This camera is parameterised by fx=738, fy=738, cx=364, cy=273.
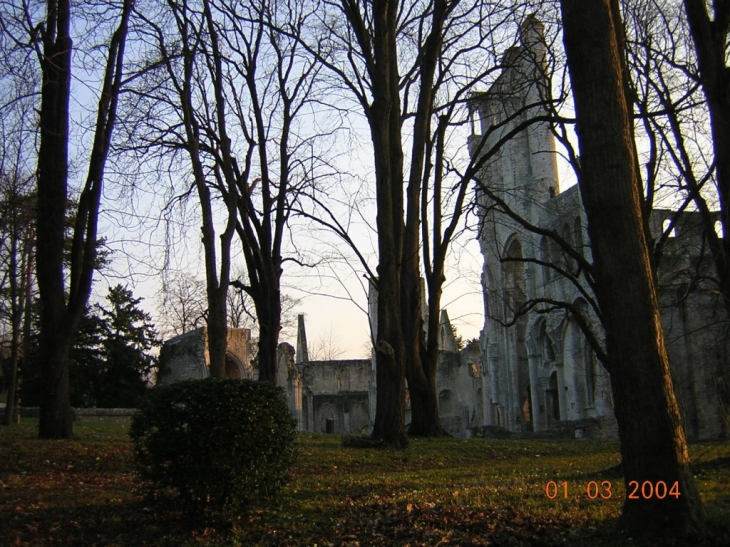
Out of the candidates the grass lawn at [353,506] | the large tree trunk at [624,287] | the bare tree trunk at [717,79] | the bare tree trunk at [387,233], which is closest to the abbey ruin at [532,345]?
the bare tree trunk at [387,233]

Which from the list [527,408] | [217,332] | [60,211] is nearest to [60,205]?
[60,211]

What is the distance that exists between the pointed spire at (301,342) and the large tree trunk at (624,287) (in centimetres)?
5463

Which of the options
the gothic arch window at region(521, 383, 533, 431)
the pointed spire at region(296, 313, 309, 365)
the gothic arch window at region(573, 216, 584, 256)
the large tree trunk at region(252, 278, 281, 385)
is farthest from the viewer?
the pointed spire at region(296, 313, 309, 365)

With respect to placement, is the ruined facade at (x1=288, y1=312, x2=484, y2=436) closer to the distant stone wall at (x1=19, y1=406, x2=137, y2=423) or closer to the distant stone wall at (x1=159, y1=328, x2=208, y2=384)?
the distant stone wall at (x1=159, y1=328, x2=208, y2=384)

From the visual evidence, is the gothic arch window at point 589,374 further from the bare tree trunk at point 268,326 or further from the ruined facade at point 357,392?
the bare tree trunk at point 268,326

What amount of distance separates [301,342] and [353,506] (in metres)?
54.5

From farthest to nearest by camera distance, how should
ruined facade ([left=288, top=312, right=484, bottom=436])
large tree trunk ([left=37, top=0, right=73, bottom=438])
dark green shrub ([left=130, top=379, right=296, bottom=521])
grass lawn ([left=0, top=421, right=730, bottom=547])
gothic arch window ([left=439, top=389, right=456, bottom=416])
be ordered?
gothic arch window ([left=439, top=389, right=456, bottom=416]) → ruined facade ([left=288, top=312, right=484, bottom=436]) → large tree trunk ([left=37, top=0, right=73, bottom=438]) → dark green shrub ([left=130, top=379, right=296, bottom=521]) → grass lawn ([left=0, top=421, right=730, bottom=547])

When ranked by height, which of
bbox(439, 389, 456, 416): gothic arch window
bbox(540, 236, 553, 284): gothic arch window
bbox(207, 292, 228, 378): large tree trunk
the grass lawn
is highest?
bbox(540, 236, 553, 284): gothic arch window

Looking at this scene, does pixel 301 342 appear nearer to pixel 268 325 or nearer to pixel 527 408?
pixel 527 408

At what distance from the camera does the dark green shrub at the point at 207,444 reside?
6.26 m

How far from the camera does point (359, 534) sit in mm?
6250

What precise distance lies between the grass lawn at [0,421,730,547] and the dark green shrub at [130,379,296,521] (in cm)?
29
